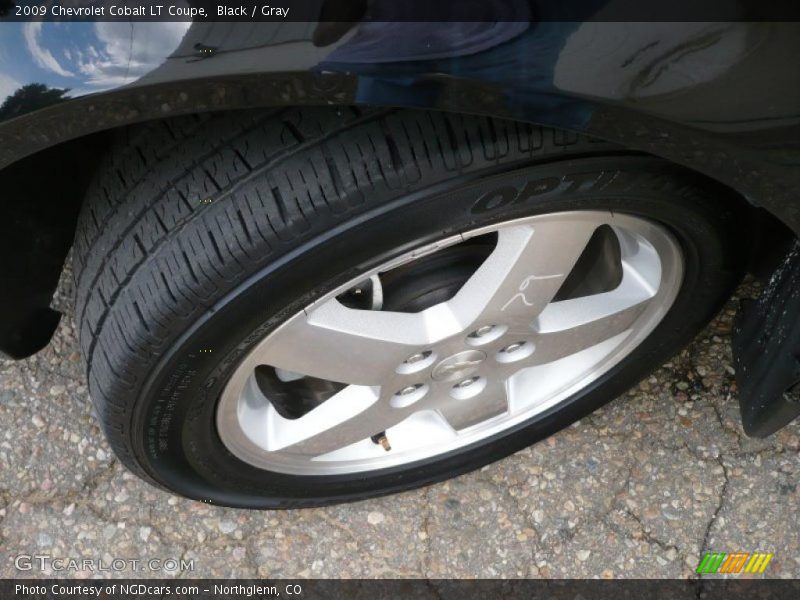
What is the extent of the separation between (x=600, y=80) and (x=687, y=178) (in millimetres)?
346

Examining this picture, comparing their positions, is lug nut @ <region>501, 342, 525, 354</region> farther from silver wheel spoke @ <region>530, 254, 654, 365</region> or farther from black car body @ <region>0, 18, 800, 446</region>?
black car body @ <region>0, 18, 800, 446</region>

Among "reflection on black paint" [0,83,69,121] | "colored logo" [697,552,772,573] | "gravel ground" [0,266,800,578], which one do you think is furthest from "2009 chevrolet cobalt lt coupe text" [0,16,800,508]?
"colored logo" [697,552,772,573]

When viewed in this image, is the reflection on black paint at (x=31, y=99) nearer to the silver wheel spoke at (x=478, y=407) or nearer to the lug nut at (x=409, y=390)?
the lug nut at (x=409, y=390)

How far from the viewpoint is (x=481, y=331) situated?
1485 mm

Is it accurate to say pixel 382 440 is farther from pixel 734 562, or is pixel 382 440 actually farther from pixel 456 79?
pixel 456 79

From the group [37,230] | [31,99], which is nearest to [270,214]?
[31,99]

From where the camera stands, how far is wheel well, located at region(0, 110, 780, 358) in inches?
51.9

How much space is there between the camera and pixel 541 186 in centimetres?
114

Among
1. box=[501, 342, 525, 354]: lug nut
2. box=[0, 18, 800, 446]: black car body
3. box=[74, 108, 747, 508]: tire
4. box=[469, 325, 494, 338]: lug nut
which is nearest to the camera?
box=[0, 18, 800, 446]: black car body

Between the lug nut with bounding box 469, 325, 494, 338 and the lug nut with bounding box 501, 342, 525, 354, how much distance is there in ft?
0.31

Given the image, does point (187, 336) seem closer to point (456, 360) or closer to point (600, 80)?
point (456, 360)

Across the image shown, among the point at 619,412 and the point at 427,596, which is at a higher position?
the point at 619,412

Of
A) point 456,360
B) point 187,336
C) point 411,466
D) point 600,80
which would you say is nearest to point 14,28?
point 187,336

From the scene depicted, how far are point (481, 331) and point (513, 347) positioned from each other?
13 centimetres
